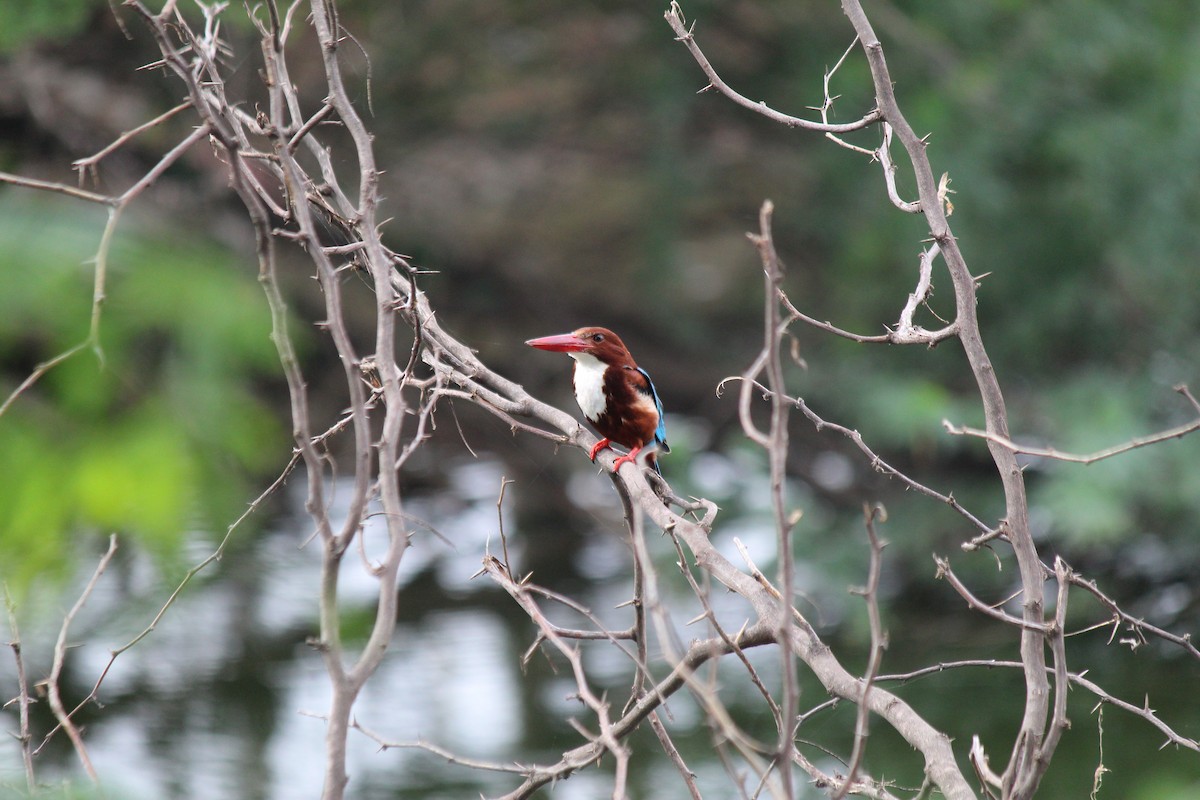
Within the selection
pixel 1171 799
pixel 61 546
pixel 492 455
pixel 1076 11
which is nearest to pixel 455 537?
pixel 492 455

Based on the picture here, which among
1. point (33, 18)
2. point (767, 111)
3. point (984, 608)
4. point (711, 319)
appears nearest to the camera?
point (984, 608)

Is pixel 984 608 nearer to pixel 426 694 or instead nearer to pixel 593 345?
pixel 593 345

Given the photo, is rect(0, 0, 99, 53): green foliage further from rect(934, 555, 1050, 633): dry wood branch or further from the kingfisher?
rect(934, 555, 1050, 633): dry wood branch

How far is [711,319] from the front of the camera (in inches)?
205

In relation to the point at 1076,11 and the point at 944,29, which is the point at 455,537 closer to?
the point at 944,29

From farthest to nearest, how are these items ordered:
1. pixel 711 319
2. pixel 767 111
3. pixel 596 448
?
1. pixel 711 319
2. pixel 596 448
3. pixel 767 111

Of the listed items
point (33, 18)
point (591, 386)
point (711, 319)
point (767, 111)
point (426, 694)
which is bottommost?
point (426, 694)

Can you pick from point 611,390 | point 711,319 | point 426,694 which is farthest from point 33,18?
point 711,319

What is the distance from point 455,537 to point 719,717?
3.99 m

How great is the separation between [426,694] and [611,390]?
8.85ft

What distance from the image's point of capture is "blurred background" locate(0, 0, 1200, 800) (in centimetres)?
373

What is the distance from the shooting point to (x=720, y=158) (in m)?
4.96

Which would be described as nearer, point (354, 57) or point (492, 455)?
point (354, 57)

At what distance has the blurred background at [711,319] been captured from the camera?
Result: 3729 millimetres
